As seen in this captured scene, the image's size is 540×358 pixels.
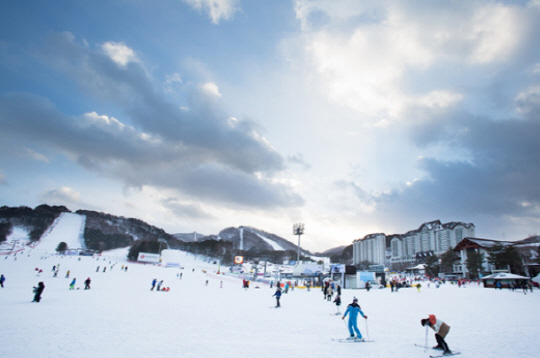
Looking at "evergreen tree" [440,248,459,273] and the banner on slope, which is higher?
"evergreen tree" [440,248,459,273]

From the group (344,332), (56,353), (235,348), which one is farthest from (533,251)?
(56,353)

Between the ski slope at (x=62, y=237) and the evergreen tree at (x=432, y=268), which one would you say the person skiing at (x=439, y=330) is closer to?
the evergreen tree at (x=432, y=268)

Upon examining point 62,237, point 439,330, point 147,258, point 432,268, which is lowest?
point 147,258

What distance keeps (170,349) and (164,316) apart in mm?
7638

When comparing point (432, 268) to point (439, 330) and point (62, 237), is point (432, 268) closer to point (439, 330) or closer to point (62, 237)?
point (439, 330)

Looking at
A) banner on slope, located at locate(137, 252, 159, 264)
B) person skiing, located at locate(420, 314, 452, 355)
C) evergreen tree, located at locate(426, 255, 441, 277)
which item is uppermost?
evergreen tree, located at locate(426, 255, 441, 277)

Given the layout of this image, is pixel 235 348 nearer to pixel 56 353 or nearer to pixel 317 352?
pixel 317 352

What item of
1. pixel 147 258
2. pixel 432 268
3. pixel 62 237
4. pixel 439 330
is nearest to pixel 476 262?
pixel 432 268

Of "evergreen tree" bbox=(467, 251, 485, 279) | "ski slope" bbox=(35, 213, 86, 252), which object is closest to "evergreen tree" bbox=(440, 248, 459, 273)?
"evergreen tree" bbox=(467, 251, 485, 279)

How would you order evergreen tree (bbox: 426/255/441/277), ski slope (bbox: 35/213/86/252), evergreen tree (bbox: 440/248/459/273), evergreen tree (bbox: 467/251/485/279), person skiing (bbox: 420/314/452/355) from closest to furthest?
1. person skiing (bbox: 420/314/452/355)
2. evergreen tree (bbox: 467/251/485/279)
3. evergreen tree (bbox: 426/255/441/277)
4. evergreen tree (bbox: 440/248/459/273)
5. ski slope (bbox: 35/213/86/252)

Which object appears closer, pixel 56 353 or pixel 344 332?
pixel 56 353

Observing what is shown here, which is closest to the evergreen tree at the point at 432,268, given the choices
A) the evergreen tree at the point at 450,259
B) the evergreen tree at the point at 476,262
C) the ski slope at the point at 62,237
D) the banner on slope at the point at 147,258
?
the evergreen tree at the point at 450,259

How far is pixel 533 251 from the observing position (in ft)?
209

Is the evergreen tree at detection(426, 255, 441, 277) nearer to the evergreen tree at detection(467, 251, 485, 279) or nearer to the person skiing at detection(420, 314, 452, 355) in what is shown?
the evergreen tree at detection(467, 251, 485, 279)
